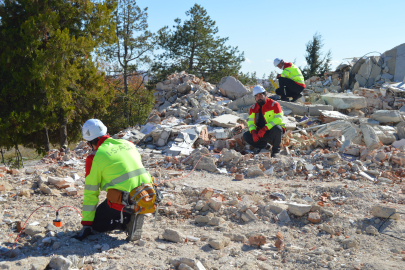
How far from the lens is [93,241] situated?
11.0 ft

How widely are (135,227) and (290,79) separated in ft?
25.1

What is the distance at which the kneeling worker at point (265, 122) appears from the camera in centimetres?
662

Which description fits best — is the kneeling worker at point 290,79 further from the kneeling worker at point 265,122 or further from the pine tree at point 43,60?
the pine tree at point 43,60

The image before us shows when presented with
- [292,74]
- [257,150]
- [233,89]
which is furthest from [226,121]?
[233,89]

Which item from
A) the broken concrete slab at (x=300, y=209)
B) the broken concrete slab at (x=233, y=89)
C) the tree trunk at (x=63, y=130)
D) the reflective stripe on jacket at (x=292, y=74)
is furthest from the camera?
the tree trunk at (x=63, y=130)

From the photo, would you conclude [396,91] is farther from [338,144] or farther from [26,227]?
[26,227]

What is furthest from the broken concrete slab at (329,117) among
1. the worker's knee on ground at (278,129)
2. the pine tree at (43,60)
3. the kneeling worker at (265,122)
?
the pine tree at (43,60)

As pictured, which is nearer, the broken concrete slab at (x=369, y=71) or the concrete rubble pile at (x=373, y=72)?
the concrete rubble pile at (x=373, y=72)

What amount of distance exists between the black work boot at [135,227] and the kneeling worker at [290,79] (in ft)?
24.8

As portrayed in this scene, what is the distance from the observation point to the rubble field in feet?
10.1

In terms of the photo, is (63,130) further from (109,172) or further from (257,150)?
(109,172)

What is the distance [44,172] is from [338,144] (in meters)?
6.15

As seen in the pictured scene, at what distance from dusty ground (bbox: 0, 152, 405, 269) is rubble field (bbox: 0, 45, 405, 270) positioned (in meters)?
0.01

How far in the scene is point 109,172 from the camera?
314 cm
